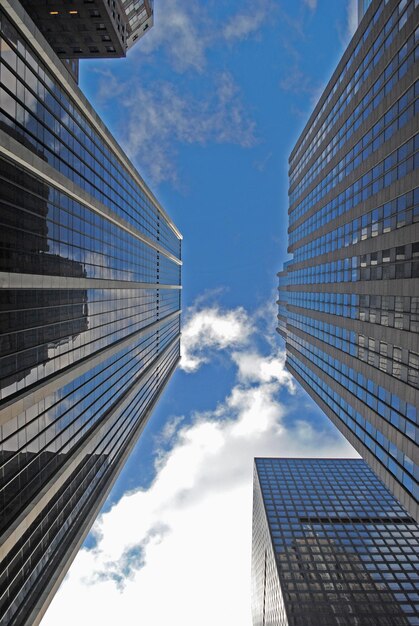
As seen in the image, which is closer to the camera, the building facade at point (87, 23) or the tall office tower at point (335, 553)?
the building facade at point (87, 23)

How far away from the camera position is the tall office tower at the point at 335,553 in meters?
60.9

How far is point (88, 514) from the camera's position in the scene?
45594 mm

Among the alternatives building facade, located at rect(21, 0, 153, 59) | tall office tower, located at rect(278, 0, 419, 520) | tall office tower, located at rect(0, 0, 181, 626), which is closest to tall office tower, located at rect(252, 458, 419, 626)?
tall office tower, located at rect(278, 0, 419, 520)

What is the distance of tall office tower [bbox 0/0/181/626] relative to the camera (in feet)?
83.9

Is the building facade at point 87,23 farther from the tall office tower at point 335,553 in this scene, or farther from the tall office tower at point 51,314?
the tall office tower at point 335,553

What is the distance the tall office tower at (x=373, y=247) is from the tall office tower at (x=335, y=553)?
37.8 meters

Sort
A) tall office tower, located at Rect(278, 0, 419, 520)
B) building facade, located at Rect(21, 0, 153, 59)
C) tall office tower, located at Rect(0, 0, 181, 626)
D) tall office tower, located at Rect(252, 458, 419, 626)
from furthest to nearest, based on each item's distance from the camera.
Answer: tall office tower, located at Rect(252, 458, 419, 626) < building facade, located at Rect(21, 0, 153, 59) < tall office tower, located at Rect(278, 0, 419, 520) < tall office tower, located at Rect(0, 0, 181, 626)

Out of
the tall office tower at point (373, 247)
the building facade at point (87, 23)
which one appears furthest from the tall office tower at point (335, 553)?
the building facade at point (87, 23)

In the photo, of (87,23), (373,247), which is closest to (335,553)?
(373,247)

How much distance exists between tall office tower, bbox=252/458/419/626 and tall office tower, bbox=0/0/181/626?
4358cm

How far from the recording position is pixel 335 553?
73688 mm

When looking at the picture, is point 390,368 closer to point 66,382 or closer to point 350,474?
point 66,382

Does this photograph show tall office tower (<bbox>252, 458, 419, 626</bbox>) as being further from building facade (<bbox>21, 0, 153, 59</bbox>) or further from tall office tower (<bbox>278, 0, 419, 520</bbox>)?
building facade (<bbox>21, 0, 153, 59</bbox>)

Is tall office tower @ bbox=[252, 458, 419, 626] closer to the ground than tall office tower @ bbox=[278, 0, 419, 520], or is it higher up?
closer to the ground
